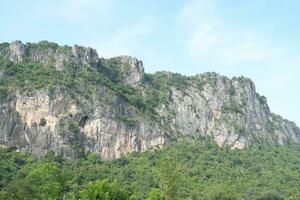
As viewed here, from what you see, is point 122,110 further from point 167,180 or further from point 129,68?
point 167,180

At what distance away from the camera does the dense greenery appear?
66.7 meters

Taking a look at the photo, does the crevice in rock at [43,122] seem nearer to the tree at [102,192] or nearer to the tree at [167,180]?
the tree at [102,192]

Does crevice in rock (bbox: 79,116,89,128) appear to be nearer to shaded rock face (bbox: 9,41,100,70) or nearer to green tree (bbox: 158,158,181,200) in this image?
shaded rock face (bbox: 9,41,100,70)

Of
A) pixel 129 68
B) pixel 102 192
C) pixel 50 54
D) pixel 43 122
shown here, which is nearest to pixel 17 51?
pixel 50 54

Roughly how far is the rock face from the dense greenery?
4104 mm

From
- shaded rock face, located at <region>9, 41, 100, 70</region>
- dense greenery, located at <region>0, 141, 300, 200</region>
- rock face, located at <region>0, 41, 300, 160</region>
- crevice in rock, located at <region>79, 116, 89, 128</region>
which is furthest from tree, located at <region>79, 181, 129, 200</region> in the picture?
shaded rock face, located at <region>9, 41, 100, 70</region>

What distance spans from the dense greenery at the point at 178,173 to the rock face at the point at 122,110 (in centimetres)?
410

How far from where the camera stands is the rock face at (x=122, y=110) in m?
121

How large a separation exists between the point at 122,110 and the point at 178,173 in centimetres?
5934

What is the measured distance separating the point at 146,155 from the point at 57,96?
82.6ft

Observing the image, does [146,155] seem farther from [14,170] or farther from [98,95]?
[14,170]

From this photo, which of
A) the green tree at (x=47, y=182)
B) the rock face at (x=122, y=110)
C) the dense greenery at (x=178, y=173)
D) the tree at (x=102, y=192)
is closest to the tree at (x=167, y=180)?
the dense greenery at (x=178, y=173)

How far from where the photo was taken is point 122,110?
13462cm

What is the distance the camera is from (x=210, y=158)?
457 ft
